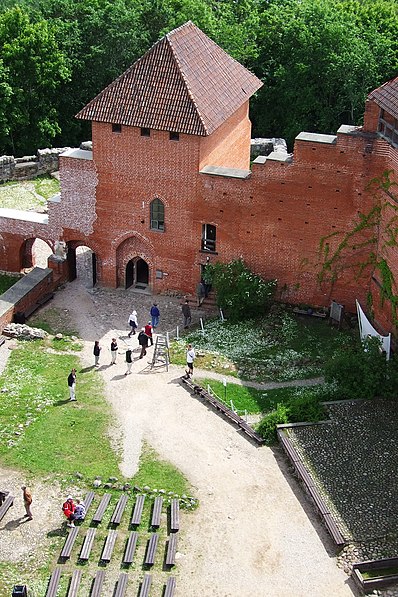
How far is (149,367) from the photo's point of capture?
35.2m

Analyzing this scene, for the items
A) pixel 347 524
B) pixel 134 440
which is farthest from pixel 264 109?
pixel 347 524

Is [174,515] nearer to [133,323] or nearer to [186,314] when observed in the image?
[133,323]

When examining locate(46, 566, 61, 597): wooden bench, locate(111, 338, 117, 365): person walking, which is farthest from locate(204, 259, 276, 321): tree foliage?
locate(46, 566, 61, 597): wooden bench

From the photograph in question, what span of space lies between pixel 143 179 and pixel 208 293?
5.63 metres

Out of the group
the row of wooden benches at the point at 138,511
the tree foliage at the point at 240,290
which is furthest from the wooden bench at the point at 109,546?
the tree foliage at the point at 240,290

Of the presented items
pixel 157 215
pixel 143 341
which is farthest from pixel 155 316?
pixel 157 215

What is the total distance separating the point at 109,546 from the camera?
25734mm

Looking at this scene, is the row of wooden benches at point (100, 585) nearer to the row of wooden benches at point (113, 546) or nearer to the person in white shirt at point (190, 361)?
the row of wooden benches at point (113, 546)

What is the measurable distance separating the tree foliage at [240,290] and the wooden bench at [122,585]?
15.2m

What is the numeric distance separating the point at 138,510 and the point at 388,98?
1703cm

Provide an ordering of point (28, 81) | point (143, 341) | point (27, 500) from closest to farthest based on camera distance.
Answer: point (27, 500) → point (143, 341) → point (28, 81)

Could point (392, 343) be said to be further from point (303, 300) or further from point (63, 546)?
point (63, 546)

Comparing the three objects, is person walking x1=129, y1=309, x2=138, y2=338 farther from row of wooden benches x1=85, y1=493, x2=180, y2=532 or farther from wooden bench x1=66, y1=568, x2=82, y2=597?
wooden bench x1=66, y1=568, x2=82, y2=597

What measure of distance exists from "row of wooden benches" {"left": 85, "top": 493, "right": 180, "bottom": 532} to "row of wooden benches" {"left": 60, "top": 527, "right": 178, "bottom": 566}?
1.18 ft
